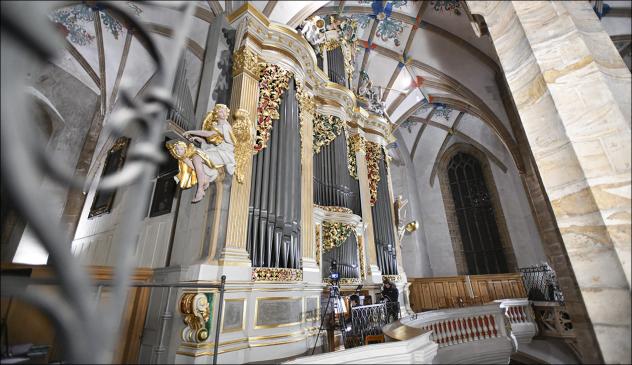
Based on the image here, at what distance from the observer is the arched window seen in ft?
32.1

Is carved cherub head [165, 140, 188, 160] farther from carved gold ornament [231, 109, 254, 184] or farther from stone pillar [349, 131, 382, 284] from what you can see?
stone pillar [349, 131, 382, 284]

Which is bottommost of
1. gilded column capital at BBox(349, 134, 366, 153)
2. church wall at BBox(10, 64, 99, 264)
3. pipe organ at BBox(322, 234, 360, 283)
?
pipe organ at BBox(322, 234, 360, 283)

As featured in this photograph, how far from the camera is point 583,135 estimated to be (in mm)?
1435

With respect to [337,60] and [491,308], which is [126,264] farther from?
[337,60]

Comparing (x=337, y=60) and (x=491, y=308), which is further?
(x=337, y=60)

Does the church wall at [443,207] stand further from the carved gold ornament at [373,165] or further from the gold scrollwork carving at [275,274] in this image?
the gold scrollwork carving at [275,274]

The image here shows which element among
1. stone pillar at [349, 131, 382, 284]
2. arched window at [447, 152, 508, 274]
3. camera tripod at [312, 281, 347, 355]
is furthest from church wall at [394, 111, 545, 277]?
camera tripod at [312, 281, 347, 355]

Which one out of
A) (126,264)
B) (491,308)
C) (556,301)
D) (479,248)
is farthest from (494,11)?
(479,248)

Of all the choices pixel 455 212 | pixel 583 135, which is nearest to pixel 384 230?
pixel 583 135

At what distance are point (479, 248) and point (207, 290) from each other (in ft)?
33.9

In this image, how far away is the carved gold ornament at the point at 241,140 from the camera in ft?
10.3

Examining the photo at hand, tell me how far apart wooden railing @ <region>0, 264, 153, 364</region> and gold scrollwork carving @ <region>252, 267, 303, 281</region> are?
1002mm

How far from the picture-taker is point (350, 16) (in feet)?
23.6

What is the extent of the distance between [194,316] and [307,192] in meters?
2.20
